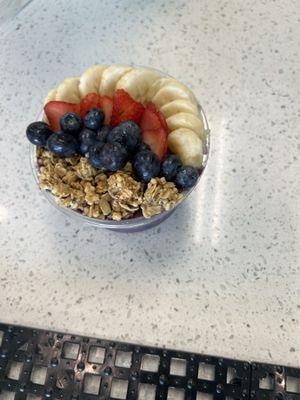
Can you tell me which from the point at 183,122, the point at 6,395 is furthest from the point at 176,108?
the point at 6,395

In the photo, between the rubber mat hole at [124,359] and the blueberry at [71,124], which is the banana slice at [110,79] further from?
the rubber mat hole at [124,359]

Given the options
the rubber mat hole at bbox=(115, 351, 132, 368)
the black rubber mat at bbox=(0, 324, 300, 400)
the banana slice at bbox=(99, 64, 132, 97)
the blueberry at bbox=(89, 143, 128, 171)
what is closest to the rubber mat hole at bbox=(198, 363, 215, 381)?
the black rubber mat at bbox=(0, 324, 300, 400)

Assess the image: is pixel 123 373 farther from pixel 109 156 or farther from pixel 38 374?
pixel 109 156

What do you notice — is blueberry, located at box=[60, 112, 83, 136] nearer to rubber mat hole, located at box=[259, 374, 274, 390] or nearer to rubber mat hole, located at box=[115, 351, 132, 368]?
rubber mat hole, located at box=[115, 351, 132, 368]

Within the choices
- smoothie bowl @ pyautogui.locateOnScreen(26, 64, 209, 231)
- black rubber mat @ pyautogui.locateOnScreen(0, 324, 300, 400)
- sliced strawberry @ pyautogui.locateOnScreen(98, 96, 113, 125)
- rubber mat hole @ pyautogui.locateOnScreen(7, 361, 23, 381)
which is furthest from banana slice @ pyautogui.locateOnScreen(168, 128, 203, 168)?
rubber mat hole @ pyautogui.locateOnScreen(7, 361, 23, 381)

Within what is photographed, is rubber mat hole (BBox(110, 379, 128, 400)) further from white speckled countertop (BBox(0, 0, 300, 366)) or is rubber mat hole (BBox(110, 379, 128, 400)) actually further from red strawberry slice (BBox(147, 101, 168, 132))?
red strawberry slice (BBox(147, 101, 168, 132))

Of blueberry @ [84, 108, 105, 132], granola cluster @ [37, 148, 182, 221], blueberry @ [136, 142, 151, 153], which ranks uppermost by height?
blueberry @ [84, 108, 105, 132]

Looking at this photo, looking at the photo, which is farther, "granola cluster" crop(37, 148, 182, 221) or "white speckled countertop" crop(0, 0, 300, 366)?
"white speckled countertop" crop(0, 0, 300, 366)

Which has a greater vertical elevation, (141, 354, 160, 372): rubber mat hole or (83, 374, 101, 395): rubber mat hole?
(141, 354, 160, 372): rubber mat hole
